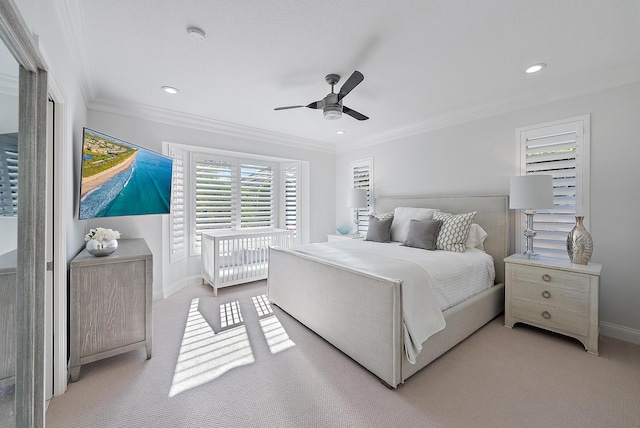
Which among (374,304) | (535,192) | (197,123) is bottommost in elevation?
(374,304)

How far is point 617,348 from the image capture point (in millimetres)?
2312

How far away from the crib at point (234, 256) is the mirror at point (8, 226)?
255cm

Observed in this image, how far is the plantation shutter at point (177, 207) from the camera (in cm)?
366

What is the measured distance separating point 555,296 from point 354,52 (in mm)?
2805

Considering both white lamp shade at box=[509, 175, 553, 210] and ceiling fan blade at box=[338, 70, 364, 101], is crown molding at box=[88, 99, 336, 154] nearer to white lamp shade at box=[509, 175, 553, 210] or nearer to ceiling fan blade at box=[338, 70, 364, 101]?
ceiling fan blade at box=[338, 70, 364, 101]

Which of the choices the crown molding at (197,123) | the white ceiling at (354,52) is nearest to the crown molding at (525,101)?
the white ceiling at (354,52)

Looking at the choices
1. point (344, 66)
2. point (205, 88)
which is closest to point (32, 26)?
point (205, 88)

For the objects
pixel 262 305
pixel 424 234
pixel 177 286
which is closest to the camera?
pixel 424 234

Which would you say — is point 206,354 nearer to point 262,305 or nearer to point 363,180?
point 262,305

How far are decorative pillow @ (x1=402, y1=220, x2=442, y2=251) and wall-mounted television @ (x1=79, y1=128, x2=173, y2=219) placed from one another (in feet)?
9.82

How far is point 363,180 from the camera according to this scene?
195 inches

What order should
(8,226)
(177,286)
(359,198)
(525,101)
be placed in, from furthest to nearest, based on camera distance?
(359,198)
(177,286)
(525,101)
(8,226)

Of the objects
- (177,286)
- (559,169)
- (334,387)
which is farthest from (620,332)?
(177,286)

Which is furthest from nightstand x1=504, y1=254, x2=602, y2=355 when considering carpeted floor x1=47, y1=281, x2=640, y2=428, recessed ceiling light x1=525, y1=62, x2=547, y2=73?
recessed ceiling light x1=525, y1=62, x2=547, y2=73
